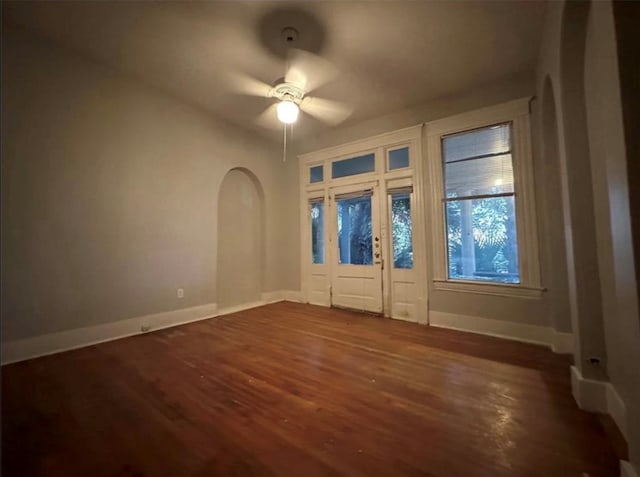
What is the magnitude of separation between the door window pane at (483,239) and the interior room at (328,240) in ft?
0.09

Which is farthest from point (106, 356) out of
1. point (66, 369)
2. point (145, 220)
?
point (145, 220)

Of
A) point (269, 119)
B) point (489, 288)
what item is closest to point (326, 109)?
point (269, 119)

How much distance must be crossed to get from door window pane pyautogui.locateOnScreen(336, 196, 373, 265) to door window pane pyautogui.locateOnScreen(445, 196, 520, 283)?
4.00 feet

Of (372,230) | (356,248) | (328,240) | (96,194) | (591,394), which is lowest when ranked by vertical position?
(591,394)

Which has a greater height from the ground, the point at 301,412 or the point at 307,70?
the point at 307,70

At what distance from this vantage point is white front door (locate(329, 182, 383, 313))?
14.2 feet

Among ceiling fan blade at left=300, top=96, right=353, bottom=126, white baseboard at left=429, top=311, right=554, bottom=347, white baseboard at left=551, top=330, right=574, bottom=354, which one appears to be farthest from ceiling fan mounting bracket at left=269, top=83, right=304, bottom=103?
white baseboard at left=551, top=330, right=574, bottom=354

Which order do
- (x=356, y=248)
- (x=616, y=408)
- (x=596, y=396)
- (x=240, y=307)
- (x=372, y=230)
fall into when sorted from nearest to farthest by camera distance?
(x=616, y=408) < (x=596, y=396) < (x=372, y=230) < (x=356, y=248) < (x=240, y=307)

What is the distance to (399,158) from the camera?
416cm

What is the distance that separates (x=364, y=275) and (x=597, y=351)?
9.40 ft

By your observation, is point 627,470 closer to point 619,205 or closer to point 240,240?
point 619,205

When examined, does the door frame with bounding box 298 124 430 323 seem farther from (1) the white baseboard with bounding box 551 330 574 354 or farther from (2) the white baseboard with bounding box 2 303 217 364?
(2) the white baseboard with bounding box 2 303 217 364

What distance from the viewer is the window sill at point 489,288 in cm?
311

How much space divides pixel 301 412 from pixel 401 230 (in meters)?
2.94
